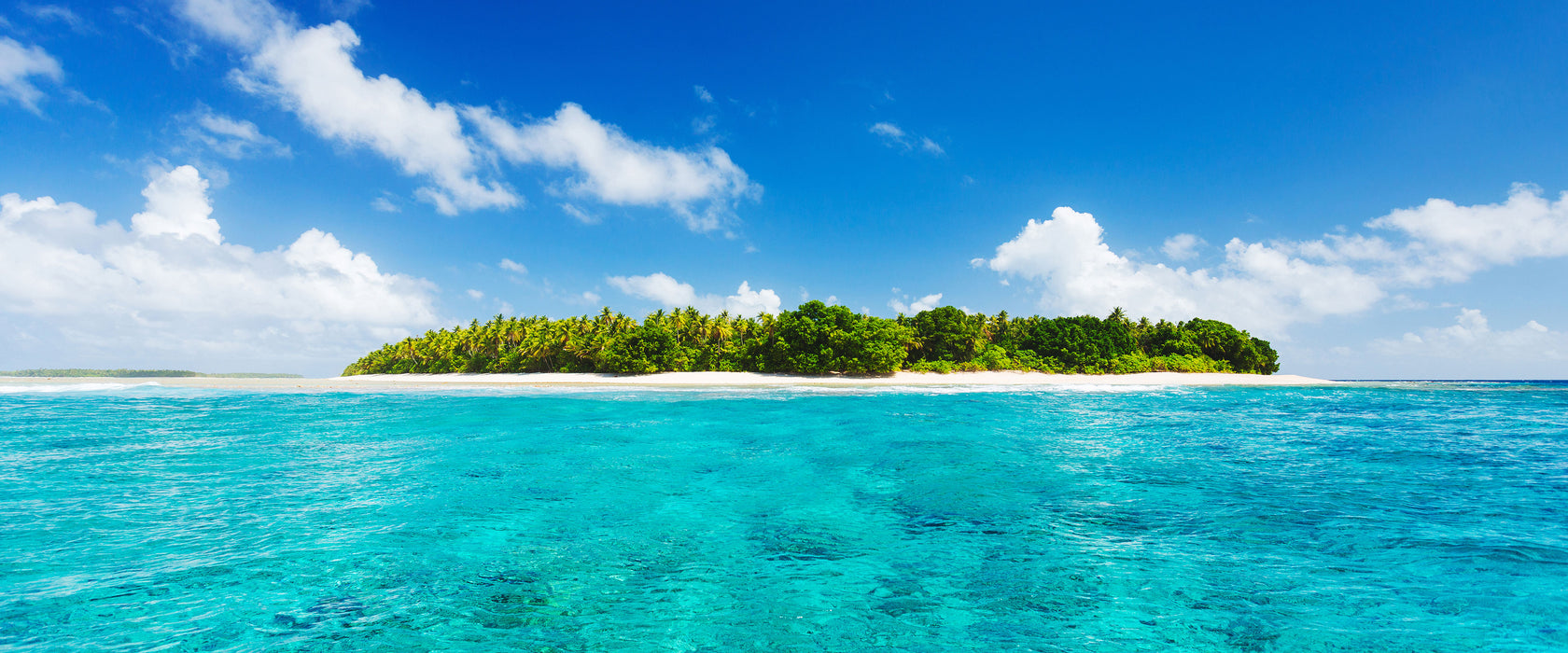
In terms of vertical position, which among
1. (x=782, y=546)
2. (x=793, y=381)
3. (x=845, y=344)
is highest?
(x=845, y=344)

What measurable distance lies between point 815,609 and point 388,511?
8897mm

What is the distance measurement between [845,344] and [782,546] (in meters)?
63.7

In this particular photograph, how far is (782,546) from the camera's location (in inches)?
372

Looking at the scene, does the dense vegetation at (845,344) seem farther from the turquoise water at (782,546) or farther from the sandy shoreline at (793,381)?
the turquoise water at (782,546)

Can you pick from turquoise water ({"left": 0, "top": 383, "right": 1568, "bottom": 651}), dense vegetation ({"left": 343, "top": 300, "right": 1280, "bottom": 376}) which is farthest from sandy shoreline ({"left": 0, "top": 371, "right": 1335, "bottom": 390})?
turquoise water ({"left": 0, "top": 383, "right": 1568, "bottom": 651})

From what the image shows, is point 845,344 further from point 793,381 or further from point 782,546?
point 782,546

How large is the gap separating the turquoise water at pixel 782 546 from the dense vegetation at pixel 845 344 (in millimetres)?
54281

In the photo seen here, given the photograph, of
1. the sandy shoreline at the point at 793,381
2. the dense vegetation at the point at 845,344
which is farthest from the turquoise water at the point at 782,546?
the dense vegetation at the point at 845,344

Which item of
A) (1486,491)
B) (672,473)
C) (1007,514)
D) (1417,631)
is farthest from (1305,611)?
(672,473)

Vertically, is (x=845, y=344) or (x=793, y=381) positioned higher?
(x=845, y=344)

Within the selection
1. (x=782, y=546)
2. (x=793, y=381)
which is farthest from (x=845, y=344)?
(x=782, y=546)

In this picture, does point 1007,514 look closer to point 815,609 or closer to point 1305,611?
point 1305,611

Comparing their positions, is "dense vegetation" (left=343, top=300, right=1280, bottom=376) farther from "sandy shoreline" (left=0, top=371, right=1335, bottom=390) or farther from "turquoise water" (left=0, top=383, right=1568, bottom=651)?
"turquoise water" (left=0, top=383, right=1568, bottom=651)

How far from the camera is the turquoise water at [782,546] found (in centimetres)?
650
